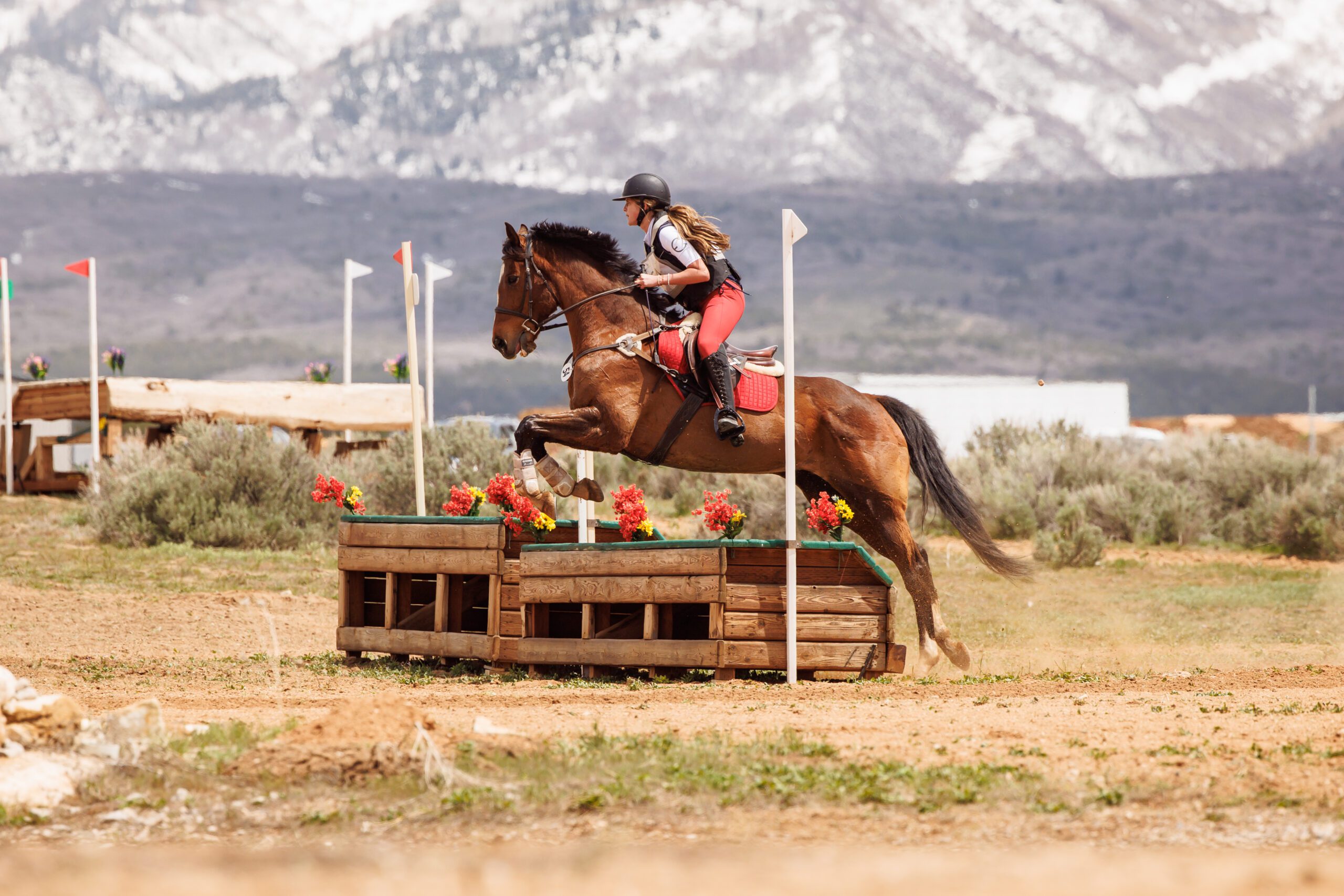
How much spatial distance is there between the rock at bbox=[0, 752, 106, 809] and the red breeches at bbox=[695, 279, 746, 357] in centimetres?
463

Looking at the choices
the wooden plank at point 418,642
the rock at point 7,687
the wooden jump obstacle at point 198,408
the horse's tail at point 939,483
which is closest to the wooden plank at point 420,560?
the wooden plank at point 418,642

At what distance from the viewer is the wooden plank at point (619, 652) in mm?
9516

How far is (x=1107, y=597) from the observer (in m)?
15.9

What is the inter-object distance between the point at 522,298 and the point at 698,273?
128 centimetres

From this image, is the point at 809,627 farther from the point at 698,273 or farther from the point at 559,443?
the point at 698,273

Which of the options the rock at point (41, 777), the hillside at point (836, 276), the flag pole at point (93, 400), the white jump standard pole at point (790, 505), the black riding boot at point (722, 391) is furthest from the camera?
the hillside at point (836, 276)

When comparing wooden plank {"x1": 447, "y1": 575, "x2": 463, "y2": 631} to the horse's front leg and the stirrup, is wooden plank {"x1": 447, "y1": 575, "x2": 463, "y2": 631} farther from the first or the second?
the stirrup

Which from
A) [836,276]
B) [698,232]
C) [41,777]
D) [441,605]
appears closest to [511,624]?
[441,605]

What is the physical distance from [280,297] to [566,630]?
448ft

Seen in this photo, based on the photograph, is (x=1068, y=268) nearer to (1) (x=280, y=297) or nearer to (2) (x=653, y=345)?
(1) (x=280, y=297)

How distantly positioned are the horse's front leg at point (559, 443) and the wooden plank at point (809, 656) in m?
1.30

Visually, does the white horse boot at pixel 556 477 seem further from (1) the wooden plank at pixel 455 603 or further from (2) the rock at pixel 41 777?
(2) the rock at pixel 41 777

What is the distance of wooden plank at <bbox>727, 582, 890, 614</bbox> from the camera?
9570 mm

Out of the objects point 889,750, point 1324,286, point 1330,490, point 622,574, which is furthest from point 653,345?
point 1324,286
